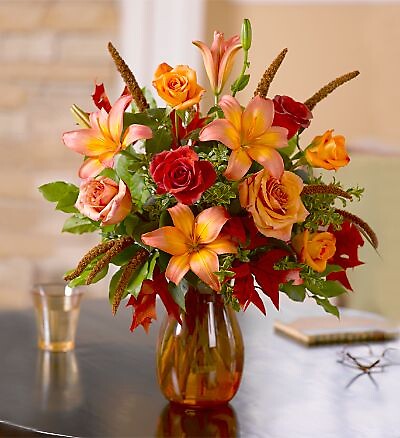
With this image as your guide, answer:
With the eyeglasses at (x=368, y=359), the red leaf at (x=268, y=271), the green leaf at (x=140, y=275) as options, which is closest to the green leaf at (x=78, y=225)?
the green leaf at (x=140, y=275)

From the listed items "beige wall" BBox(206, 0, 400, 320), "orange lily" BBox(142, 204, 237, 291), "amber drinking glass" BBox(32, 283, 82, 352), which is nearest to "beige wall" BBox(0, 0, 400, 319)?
"beige wall" BBox(206, 0, 400, 320)

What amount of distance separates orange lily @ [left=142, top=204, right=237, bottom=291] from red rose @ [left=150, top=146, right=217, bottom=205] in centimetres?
4

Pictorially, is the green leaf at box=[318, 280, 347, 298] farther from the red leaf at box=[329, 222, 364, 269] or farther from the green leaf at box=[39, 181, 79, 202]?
the green leaf at box=[39, 181, 79, 202]

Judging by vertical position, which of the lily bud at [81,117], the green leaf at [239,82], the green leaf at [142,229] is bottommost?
the green leaf at [142,229]

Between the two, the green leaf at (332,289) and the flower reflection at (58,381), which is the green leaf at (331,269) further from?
the flower reflection at (58,381)

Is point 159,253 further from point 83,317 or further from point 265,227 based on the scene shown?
point 83,317

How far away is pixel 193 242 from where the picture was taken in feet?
4.01

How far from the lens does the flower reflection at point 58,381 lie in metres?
1.37

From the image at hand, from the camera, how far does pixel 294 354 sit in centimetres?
170

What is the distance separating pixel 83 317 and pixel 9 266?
64.4 inches

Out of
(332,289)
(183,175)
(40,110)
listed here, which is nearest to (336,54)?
(40,110)

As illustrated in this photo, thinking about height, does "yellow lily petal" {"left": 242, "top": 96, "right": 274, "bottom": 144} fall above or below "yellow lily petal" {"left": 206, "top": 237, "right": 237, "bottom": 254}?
above

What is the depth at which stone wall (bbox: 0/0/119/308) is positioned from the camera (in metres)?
3.43

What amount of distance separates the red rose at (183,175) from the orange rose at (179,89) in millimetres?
87
